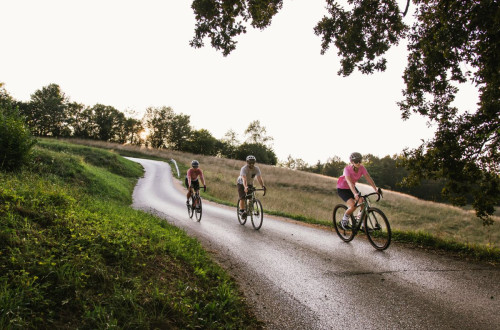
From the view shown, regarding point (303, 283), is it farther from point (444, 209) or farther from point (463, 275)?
point (444, 209)

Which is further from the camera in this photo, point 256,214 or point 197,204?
point 197,204

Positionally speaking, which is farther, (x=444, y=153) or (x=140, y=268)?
(x=444, y=153)

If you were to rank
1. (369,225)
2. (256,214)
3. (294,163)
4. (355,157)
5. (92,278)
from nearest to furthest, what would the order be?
(92,278) → (355,157) → (369,225) → (256,214) → (294,163)

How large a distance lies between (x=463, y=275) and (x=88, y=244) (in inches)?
251

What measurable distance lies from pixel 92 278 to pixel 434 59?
10.00 meters

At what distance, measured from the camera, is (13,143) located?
299 inches

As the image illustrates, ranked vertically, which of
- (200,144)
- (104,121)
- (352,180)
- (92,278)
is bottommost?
(92,278)

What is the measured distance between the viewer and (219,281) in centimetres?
417

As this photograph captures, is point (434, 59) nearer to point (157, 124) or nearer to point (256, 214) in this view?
point (256, 214)

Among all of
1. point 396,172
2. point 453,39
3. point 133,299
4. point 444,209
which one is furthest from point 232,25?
point 396,172

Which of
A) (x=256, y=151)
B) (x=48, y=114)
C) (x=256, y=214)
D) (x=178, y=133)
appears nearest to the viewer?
(x=256, y=214)

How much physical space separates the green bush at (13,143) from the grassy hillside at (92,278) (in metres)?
3.70

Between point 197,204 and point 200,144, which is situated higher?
point 200,144

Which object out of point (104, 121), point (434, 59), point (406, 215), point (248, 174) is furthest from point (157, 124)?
point (434, 59)
